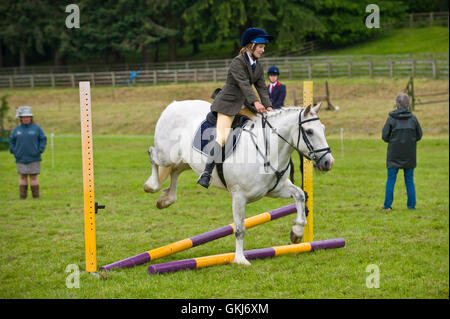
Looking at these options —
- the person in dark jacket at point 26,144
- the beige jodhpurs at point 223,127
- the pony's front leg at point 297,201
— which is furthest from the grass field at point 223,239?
the beige jodhpurs at point 223,127

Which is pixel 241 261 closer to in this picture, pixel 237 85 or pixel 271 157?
pixel 271 157

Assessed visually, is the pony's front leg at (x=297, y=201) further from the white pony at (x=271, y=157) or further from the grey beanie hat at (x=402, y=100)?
the grey beanie hat at (x=402, y=100)

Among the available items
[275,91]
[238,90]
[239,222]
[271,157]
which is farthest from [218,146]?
[275,91]

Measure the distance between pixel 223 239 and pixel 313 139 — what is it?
298cm

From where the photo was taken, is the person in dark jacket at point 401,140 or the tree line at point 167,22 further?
the tree line at point 167,22

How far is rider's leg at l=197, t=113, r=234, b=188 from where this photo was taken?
6.73 meters

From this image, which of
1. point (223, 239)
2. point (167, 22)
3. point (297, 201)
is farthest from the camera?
point (167, 22)

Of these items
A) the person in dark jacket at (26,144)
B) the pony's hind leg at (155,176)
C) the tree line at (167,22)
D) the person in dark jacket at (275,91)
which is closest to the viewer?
the pony's hind leg at (155,176)

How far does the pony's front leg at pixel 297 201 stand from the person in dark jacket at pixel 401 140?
4125 millimetres

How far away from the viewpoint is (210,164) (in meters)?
6.80

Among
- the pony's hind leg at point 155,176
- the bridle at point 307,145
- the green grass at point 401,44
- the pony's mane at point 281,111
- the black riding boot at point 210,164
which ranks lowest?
the pony's hind leg at point 155,176

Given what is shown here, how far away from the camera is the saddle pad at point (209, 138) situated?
6.78 m

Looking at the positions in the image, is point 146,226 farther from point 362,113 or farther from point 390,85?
point 390,85
